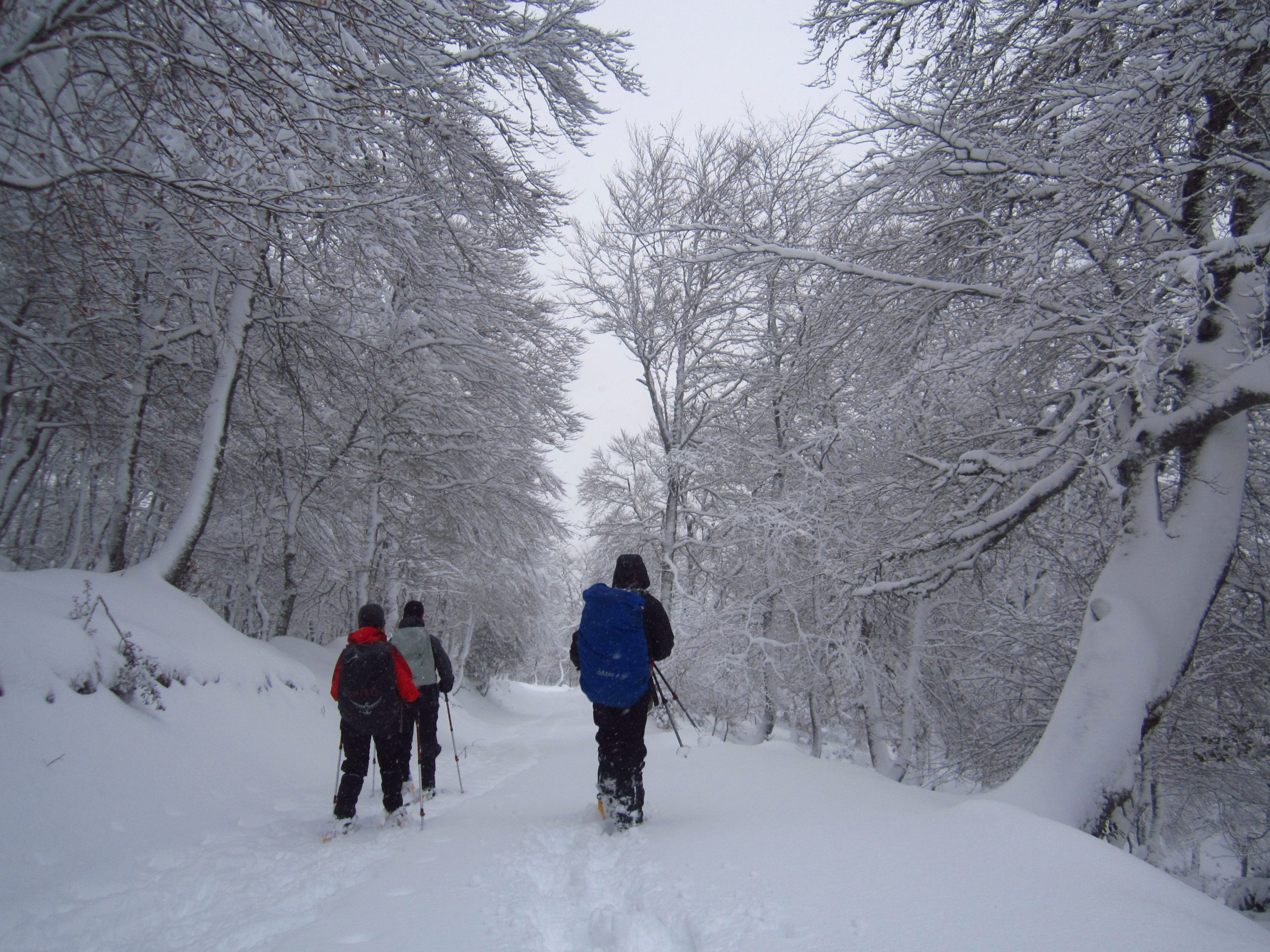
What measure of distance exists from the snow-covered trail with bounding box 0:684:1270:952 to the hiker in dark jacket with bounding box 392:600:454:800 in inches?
48.7

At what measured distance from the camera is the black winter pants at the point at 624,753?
4.08 meters

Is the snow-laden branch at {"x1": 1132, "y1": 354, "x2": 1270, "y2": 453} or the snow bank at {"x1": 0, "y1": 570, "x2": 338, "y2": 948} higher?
the snow-laden branch at {"x1": 1132, "y1": 354, "x2": 1270, "y2": 453}

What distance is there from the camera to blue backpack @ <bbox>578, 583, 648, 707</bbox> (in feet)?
13.8

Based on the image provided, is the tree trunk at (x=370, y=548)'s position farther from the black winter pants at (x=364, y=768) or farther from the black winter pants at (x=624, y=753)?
the black winter pants at (x=624, y=753)

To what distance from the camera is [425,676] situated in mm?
6121

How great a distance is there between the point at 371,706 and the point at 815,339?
494cm

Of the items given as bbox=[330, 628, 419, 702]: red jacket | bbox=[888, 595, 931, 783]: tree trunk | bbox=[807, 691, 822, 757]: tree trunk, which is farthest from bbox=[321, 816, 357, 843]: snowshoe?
bbox=[888, 595, 931, 783]: tree trunk

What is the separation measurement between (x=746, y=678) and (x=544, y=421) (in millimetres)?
7367

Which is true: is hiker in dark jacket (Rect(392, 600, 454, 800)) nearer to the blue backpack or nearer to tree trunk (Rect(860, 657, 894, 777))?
the blue backpack

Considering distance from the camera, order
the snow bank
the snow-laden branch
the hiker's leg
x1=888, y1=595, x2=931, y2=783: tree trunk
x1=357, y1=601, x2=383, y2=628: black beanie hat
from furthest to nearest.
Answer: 1. x1=888, y1=595, x2=931, y2=783: tree trunk
2. x1=357, y1=601, x2=383, y2=628: black beanie hat
3. the hiker's leg
4. the snow-laden branch
5. the snow bank

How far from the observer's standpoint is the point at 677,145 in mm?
12031

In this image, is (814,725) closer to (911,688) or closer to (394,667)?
(911,688)

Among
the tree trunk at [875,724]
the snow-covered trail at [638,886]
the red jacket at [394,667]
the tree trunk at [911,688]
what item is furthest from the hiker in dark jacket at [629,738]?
the tree trunk at [911,688]

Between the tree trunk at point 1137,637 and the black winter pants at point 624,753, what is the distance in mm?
2392
